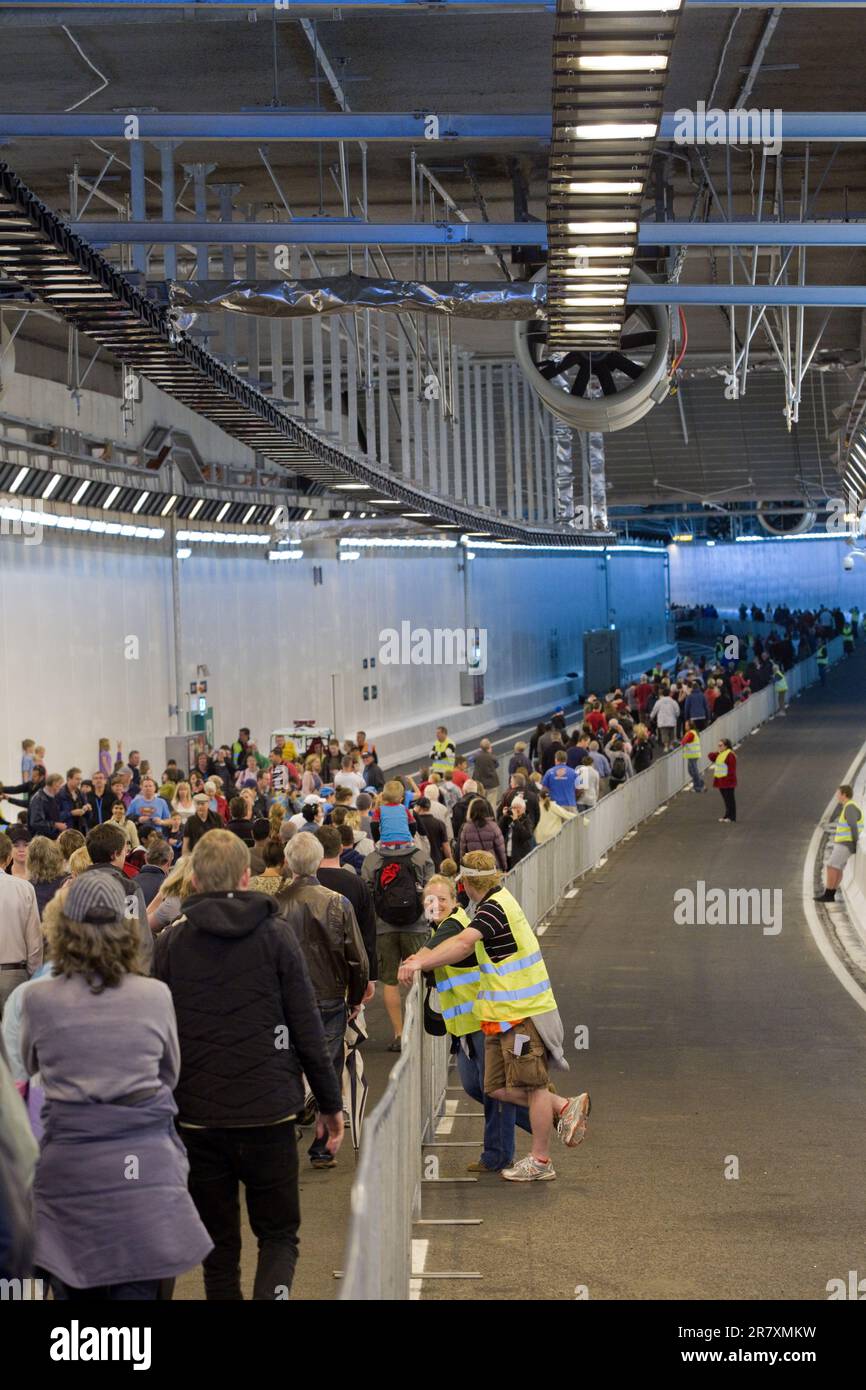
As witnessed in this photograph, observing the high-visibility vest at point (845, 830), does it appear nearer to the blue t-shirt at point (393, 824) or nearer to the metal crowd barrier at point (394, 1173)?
the blue t-shirt at point (393, 824)

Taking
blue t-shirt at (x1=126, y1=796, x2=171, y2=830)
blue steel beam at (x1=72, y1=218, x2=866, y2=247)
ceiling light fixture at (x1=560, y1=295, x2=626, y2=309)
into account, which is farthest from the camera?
blue t-shirt at (x1=126, y1=796, x2=171, y2=830)

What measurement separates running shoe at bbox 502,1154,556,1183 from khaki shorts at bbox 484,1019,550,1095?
1.39 ft

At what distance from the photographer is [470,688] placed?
1809 inches

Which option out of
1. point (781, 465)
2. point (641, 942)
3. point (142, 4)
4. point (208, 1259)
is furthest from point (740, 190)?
point (781, 465)

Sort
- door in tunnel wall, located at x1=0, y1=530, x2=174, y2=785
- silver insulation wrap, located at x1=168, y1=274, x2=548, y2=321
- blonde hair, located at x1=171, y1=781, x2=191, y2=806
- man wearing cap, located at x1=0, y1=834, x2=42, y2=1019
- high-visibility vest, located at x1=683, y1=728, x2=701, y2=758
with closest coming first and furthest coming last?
man wearing cap, located at x1=0, y1=834, x2=42, y2=1019
silver insulation wrap, located at x1=168, y1=274, x2=548, y2=321
blonde hair, located at x1=171, y1=781, x2=191, y2=806
door in tunnel wall, located at x1=0, y1=530, x2=174, y2=785
high-visibility vest, located at x1=683, y1=728, x2=701, y2=758

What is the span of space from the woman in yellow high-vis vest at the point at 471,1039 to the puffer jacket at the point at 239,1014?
296cm

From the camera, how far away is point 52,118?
12.0m

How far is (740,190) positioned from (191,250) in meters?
6.79

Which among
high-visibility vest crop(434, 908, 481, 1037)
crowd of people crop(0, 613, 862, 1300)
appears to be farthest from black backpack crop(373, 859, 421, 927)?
high-visibility vest crop(434, 908, 481, 1037)

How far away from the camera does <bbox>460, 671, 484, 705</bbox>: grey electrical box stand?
45.8m

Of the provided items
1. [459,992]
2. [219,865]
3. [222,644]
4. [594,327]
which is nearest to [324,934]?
[459,992]

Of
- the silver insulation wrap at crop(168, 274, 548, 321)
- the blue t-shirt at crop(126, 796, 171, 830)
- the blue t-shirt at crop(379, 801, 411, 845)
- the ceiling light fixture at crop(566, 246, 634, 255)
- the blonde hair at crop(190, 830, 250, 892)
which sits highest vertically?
the silver insulation wrap at crop(168, 274, 548, 321)

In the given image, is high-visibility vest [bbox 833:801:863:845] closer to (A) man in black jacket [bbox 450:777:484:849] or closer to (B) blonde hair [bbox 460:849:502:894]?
(A) man in black jacket [bbox 450:777:484:849]

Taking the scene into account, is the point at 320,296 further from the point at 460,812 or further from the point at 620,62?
the point at 620,62
